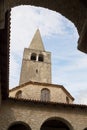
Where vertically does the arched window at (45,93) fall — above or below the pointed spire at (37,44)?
below

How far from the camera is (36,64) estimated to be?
34.7 metres

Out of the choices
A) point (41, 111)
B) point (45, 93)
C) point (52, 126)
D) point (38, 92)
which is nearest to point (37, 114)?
point (41, 111)

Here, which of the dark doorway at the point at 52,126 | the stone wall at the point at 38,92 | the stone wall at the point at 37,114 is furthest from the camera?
the stone wall at the point at 38,92

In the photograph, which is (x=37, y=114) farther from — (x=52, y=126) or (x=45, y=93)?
(x=45, y=93)

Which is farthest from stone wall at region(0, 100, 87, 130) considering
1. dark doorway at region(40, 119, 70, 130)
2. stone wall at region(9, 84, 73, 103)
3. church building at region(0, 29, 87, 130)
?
stone wall at region(9, 84, 73, 103)

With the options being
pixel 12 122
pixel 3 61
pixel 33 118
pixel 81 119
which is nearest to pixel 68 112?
pixel 81 119

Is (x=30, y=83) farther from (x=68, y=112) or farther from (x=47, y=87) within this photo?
(x=68, y=112)

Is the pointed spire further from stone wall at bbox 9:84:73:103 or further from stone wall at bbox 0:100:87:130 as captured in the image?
stone wall at bbox 0:100:87:130

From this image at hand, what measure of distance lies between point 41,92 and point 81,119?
984 cm

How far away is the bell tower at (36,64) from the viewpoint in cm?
3306

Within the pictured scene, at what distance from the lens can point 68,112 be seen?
57.4ft

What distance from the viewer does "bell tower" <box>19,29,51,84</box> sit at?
108 ft

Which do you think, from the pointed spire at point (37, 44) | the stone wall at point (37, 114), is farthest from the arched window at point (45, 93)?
the pointed spire at point (37, 44)

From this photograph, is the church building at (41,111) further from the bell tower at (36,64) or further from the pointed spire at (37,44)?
the pointed spire at (37,44)
